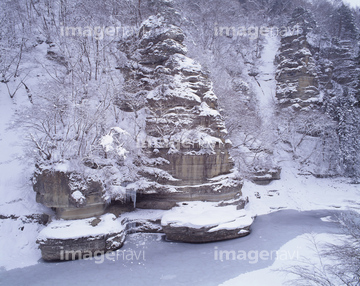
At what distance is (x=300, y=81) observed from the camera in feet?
91.4

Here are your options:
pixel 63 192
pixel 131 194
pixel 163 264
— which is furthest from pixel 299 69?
pixel 63 192

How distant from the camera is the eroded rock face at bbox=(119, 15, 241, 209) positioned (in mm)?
14516

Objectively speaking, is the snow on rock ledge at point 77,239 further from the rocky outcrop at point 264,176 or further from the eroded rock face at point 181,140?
the rocky outcrop at point 264,176

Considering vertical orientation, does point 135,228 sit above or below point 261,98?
below

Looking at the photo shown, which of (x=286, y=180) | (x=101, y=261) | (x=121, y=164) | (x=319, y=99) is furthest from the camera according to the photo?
(x=319, y=99)

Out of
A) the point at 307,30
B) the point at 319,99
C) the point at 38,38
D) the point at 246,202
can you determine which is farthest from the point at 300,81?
the point at 38,38

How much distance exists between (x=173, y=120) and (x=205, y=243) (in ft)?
26.0

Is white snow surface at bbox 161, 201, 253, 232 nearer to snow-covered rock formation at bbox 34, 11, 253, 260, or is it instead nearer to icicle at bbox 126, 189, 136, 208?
snow-covered rock formation at bbox 34, 11, 253, 260

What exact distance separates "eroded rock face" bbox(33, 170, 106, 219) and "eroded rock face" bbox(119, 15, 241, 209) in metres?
3.64

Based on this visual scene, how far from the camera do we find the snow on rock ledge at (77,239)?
10.4 metres

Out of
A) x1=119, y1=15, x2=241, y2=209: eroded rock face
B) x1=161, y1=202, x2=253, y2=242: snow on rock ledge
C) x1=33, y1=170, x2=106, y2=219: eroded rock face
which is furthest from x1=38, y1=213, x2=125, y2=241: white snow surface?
x1=119, y1=15, x2=241, y2=209: eroded rock face

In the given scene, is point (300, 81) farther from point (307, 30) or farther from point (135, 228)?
point (135, 228)

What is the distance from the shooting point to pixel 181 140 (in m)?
14.5

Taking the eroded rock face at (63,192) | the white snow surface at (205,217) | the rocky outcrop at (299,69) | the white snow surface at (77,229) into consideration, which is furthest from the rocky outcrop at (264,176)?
the eroded rock face at (63,192)
